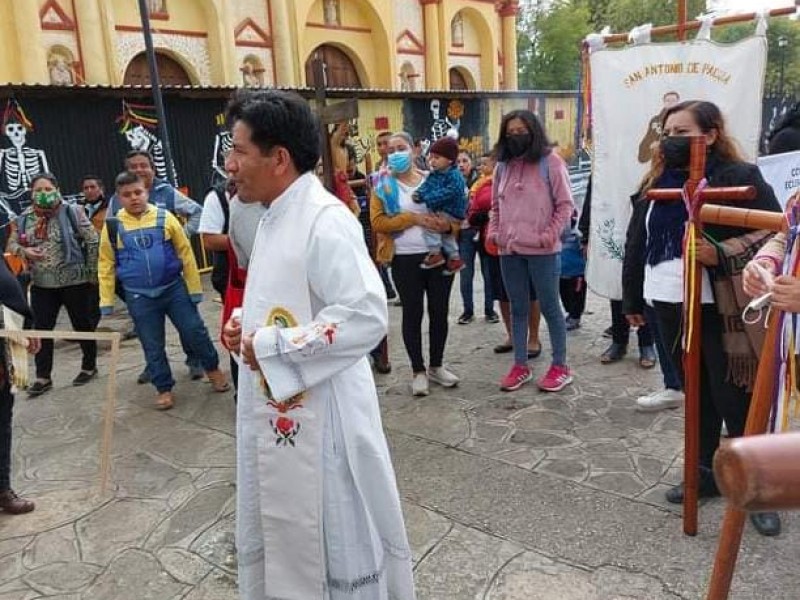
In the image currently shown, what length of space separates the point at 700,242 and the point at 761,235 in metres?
0.28

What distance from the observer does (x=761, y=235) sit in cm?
256

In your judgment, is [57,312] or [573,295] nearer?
[57,312]

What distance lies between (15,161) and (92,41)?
6.28 m

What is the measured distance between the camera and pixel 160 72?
14.1 m

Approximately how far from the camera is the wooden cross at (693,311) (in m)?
2.39

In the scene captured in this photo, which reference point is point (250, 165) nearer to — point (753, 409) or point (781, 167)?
point (753, 409)

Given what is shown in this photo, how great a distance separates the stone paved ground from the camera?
8.25 feet

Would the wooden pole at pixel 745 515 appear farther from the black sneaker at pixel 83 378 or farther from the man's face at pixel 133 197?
the black sneaker at pixel 83 378

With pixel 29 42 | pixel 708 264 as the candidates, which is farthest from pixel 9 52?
pixel 708 264

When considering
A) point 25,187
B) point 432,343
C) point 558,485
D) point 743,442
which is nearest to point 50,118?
point 25,187

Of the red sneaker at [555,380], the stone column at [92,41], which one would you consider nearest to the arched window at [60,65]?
the stone column at [92,41]

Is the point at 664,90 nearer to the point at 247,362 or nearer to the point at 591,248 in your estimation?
the point at 591,248

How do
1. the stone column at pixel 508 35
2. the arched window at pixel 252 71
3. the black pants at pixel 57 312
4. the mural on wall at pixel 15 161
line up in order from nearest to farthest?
the black pants at pixel 57 312 → the mural on wall at pixel 15 161 → the arched window at pixel 252 71 → the stone column at pixel 508 35

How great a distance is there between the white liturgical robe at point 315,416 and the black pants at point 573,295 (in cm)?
392
